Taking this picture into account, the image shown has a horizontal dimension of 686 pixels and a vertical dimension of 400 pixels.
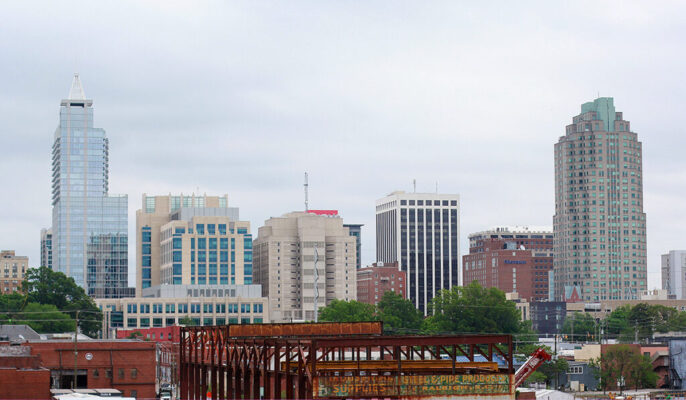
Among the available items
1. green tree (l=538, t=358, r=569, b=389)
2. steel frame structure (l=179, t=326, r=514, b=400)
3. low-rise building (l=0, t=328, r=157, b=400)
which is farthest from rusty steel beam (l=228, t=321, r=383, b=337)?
green tree (l=538, t=358, r=569, b=389)

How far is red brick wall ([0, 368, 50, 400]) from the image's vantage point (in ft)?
260

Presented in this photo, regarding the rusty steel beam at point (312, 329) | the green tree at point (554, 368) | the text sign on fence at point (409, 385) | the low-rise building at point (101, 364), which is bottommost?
the green tree at point (554, 368)

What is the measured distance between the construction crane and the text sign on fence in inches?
1238

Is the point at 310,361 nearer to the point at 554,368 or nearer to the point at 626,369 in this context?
the point at 626,369

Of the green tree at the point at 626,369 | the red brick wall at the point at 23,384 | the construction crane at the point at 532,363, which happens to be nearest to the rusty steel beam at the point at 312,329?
the construction crane at the point at 532,363

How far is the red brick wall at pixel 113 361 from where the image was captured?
11631 cm

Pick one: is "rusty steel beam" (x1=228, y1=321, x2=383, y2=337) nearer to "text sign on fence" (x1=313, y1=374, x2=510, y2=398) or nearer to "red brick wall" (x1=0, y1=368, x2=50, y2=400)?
"red brick wall" (x1=0, y1=368, x2=50, y2=400)

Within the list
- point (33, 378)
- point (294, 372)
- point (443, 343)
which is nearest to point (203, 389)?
point (33, 378)

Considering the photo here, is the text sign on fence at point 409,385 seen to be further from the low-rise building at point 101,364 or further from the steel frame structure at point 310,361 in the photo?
the low-rise building at point 101,364

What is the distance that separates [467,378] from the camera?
208 feet

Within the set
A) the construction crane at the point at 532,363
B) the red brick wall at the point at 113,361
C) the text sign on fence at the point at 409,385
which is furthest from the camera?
the red brick wall at the point at 113,361

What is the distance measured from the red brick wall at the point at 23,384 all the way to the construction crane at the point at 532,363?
38.8 m

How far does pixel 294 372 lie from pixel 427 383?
10493 mm

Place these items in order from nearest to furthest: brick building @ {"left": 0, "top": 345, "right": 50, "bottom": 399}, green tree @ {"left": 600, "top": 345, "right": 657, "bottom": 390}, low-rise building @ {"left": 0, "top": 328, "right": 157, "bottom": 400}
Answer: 1. brick building @ {"left": 0, "top": 345, "right": 50, "bottom": 399}
2. low-rise building @ {"left": 0, "top": 328, "right": 157, "bottom": 400}
3. green tree @ {"left": 600, "top": 345, "right": 657, "bottom": 390}
